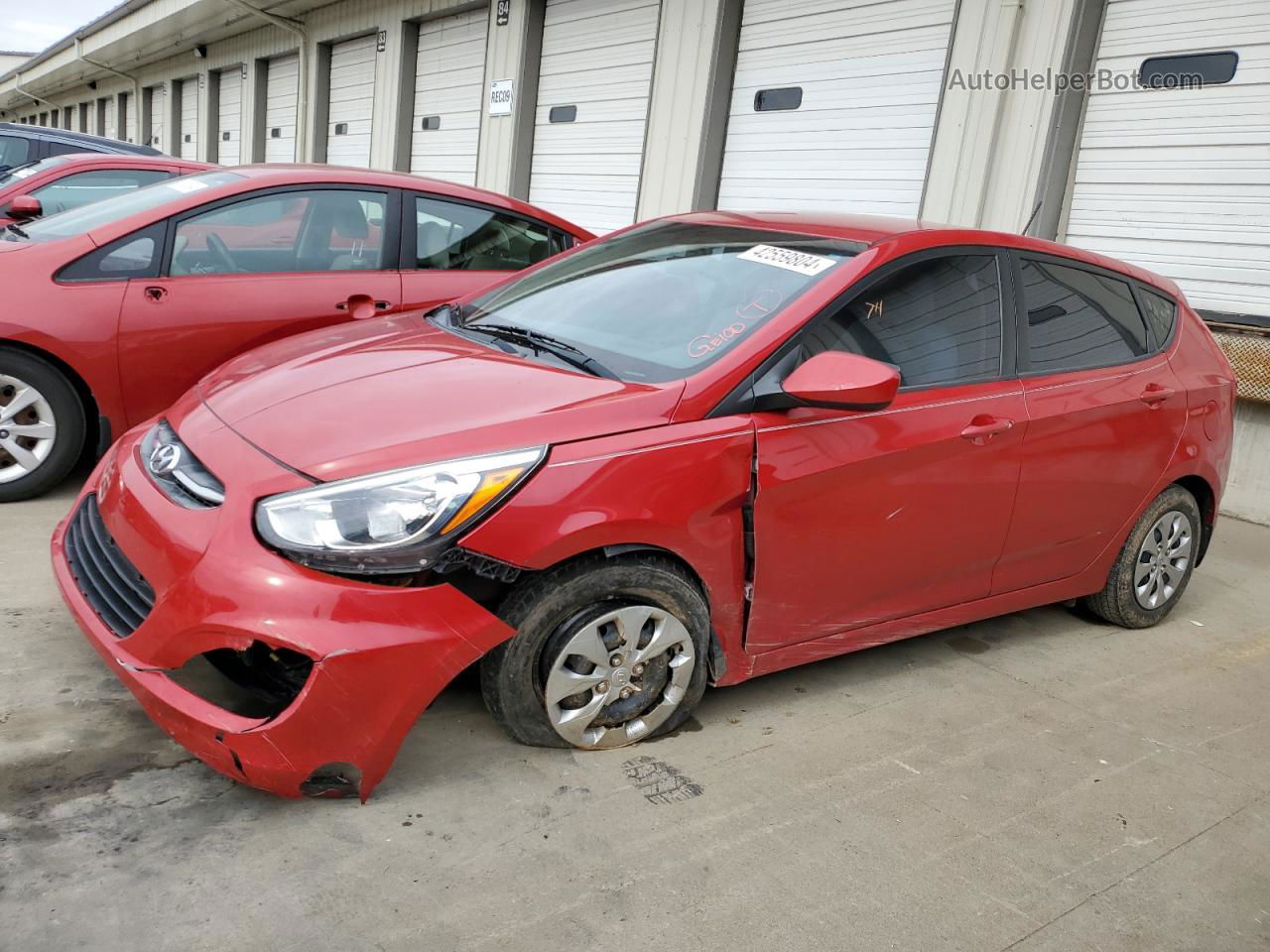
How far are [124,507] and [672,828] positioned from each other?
165 centimetres

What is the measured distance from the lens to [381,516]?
253 centimetres

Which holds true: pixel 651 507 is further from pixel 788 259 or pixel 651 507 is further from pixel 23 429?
pixel 23 429

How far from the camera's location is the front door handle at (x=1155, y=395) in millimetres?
4102

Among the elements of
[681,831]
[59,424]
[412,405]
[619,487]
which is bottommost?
[681,831]

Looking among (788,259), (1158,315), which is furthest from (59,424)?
(1158,315)

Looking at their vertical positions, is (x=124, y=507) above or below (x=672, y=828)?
above

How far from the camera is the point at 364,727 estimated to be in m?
2.50

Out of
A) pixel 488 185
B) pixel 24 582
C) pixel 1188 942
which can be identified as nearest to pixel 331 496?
pixel 24 582

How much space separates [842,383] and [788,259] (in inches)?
26.3

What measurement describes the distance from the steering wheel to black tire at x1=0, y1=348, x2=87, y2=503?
844mm

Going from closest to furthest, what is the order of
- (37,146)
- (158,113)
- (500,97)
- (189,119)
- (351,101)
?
(37,146) < (500,97) < (351,101) < (189,119) < (158,113)

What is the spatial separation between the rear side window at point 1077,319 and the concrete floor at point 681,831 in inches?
48.4

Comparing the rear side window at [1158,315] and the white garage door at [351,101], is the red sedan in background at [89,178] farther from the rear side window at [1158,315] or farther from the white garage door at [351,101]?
the white garage door at [351,101]

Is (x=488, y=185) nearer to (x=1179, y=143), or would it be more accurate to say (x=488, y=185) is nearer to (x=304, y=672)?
(x=1179, y=143)
